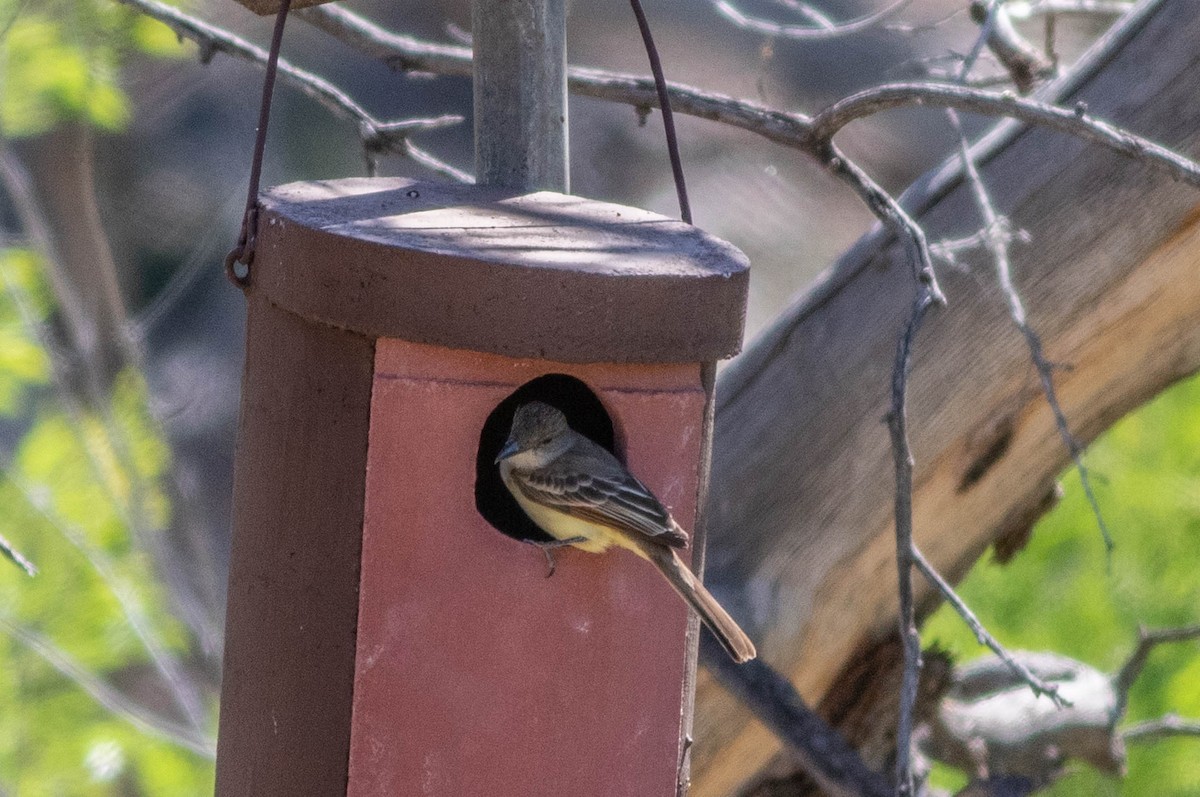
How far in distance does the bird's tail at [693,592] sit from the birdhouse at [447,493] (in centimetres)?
7

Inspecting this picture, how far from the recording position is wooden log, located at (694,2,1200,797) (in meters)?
4.21

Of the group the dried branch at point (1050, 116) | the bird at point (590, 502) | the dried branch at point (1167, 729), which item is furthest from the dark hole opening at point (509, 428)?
the dried branch at point (1167, 729)

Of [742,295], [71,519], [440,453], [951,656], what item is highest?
[742,295]

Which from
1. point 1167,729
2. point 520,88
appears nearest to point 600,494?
point 520,88

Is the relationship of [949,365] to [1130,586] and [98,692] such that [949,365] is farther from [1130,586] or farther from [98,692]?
[98,692]

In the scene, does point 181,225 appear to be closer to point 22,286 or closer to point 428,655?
point 22,286

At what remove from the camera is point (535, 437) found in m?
3.20

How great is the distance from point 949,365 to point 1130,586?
2213 millimetres

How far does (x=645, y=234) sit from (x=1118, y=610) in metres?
3.80

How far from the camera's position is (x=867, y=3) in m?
9.66

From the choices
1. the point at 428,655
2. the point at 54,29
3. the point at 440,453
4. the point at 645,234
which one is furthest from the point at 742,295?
the point at 54,29

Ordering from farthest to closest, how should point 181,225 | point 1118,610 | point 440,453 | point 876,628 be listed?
point 181,225, point 1118,610, point 876,628, point 440,453

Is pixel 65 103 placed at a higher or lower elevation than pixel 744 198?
higher

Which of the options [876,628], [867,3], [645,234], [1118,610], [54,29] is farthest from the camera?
[867,3]
